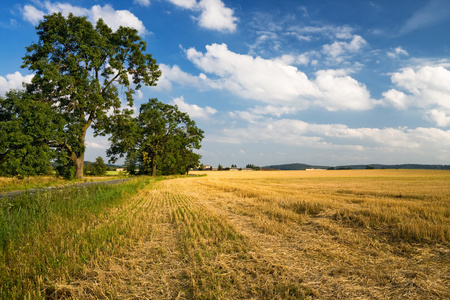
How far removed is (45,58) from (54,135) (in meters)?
8.43

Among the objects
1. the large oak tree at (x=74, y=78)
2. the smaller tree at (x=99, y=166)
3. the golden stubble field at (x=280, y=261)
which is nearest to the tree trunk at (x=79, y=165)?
the large oak tree at (x=74, y=78)

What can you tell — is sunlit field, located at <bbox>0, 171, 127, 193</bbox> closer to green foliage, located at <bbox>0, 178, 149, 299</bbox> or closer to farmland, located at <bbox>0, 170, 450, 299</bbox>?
green foliage, located at <bbox>0, 178, 149, 299</bbox>

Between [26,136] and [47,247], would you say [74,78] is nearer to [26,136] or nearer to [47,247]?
[26,136]

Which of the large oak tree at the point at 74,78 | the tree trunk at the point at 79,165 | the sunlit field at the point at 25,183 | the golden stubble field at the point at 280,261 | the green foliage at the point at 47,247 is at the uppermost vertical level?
the large oak tree at the point at 74,78

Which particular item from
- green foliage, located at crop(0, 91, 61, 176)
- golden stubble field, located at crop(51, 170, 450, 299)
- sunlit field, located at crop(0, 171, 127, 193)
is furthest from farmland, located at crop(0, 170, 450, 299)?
green foliage, located at crop(0, 91, 61, 176)

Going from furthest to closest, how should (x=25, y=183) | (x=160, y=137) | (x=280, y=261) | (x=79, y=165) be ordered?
(x=160, y=137), (x=79, y=165), (x=25, y=183), (x=280, y=261)

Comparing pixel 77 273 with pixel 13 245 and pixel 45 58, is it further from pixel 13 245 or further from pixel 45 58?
pixel 45 58

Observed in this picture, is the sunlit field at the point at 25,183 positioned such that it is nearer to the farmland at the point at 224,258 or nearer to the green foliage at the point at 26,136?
the green foliage at the point at 26,136

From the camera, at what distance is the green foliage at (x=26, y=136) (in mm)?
21625

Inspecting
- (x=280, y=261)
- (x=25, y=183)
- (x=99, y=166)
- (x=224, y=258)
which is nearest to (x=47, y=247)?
(x=224, y=258)

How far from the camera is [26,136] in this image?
22.0 m

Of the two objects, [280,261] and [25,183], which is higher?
[25,183]

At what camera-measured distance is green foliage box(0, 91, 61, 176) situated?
21.6m

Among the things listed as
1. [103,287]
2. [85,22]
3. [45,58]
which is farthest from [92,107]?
[103,287]
